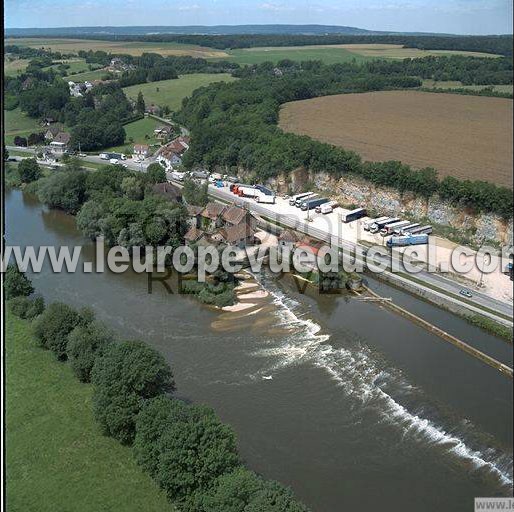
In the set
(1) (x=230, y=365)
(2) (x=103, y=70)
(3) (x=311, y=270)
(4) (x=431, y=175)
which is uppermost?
(2) (x=103, y=70)

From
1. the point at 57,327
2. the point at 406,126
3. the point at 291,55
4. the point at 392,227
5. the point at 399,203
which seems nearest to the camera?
the point at 57,327

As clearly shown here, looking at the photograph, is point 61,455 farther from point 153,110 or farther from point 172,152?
point 153,110

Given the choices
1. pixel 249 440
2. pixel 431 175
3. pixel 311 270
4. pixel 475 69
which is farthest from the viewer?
pixel 475 69

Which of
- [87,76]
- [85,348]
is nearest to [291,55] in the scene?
[87,76]

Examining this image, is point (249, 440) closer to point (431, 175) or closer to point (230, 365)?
point (230, 365)

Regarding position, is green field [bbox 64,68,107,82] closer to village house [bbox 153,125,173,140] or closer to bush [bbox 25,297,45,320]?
village house [bbox 153,125,173,140]

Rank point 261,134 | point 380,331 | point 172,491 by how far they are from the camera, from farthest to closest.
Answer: point 261,134
point 380,331
point 172,491

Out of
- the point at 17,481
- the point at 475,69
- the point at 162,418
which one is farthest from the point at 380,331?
the point at 475,69
